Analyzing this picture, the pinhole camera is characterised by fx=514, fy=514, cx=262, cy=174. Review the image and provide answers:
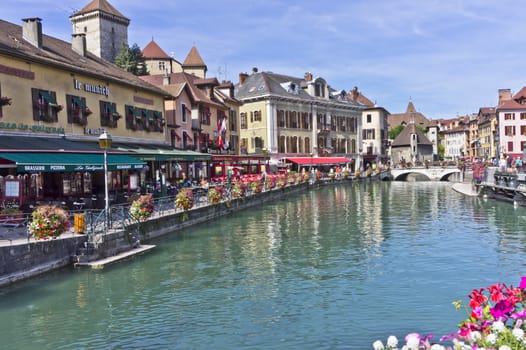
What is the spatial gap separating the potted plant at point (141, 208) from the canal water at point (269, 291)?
142 centimetres

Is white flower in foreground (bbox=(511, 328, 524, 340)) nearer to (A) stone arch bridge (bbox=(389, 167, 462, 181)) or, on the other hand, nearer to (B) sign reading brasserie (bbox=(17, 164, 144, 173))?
(B) sign reading brasserie (bbox=(17, 164, 144, 173))

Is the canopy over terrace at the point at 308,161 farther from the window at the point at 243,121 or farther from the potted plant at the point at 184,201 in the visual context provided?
the potted plant at the point at 184,201

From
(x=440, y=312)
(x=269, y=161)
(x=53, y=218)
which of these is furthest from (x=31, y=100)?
(x=269, y=161)

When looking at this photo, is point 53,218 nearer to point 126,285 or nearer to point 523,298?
point 126,285

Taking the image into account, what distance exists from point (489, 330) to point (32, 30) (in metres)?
25.2

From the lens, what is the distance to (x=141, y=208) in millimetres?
18969

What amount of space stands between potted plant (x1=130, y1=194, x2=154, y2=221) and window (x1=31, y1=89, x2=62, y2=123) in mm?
7117

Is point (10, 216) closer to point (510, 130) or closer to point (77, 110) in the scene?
point (77, 110)

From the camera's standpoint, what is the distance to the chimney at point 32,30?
24.6 m

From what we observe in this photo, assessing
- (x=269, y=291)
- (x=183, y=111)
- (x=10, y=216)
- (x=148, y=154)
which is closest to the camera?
(x=269, y=291)

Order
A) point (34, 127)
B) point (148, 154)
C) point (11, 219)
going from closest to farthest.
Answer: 1. point (11, 219)
2. point (34, 127)
3. point (148, 154)

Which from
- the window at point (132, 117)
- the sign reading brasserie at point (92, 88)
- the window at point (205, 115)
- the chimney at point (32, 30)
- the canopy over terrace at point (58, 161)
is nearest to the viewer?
the canopy over terrace at point (58, 161)

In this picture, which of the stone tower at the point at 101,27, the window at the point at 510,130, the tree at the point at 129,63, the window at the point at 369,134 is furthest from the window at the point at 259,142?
the window at the point at 510,130

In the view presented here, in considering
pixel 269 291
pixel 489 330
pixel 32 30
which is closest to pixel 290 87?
pixel 32 30
